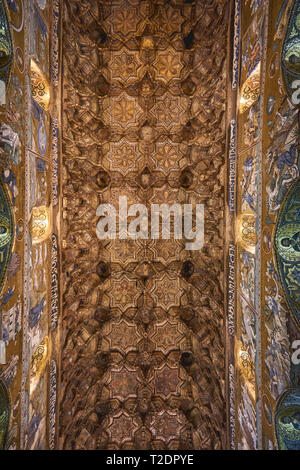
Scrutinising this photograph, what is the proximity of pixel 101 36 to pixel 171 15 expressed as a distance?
7.76 ft

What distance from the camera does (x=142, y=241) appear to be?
1057cm

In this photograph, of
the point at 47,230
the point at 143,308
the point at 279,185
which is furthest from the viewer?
the point at 143,308

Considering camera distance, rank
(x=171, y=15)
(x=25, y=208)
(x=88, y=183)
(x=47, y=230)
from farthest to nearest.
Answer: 1. (x=88, y=183)
2. (x=171, y=15)
3. (x=47, y=230)
4. (x=25, y=208)

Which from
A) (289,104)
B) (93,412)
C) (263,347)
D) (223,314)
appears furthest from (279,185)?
(93,412)

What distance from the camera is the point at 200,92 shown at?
30.4 feet

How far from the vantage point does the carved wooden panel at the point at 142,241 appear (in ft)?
29.6

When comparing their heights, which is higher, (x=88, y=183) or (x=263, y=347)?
(x=88, y=183)

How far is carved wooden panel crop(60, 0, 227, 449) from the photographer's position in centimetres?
902

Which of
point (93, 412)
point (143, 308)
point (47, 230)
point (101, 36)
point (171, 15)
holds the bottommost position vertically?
point (93, 412)
